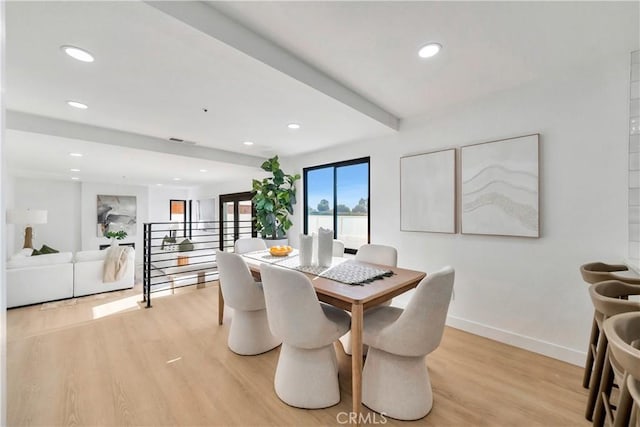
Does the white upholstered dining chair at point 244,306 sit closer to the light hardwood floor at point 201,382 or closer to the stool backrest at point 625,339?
the light hardwood floor at point 201,382

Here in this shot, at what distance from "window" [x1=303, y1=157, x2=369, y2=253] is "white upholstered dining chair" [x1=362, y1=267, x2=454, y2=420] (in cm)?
208

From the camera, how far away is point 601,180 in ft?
6.45

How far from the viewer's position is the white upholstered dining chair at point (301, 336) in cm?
149

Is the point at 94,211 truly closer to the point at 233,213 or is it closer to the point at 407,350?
the point at 233,213

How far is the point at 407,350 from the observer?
1474mm

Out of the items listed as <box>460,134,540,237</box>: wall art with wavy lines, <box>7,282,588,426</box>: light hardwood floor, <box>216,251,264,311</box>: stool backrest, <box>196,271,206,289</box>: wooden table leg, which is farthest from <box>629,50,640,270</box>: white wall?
<box>196,271,206,289</box>: wooden table leg

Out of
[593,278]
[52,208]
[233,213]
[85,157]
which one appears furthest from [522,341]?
[52,208]

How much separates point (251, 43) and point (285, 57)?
0.27 m

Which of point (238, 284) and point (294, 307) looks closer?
point (294, 307)

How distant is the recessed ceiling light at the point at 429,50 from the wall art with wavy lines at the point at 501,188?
3.70 ft

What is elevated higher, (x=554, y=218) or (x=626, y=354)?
(x=554, y=218)

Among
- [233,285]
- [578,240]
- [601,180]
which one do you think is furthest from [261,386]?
[601,180]

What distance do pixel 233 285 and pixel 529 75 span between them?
299cm

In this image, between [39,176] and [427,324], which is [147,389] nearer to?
[427,324]
